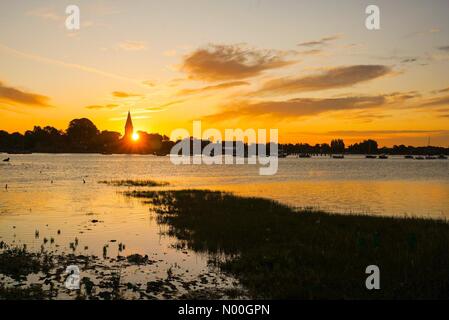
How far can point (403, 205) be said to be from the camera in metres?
50.2

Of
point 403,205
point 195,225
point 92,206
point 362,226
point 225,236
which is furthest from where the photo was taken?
point 403,205

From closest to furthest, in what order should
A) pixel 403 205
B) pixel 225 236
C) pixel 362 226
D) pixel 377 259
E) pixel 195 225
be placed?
pixel 377 259 → pixel 225 236 → pixel 362 226 → pixel 195 225 → pixel 403 205

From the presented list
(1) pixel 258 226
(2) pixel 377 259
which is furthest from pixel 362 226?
(2) pixel 377 259

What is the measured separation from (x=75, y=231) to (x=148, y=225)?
5820 mm

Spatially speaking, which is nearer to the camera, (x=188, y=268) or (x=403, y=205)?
(x=188, y=268)

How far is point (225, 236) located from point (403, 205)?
3308 cm

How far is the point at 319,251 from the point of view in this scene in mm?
21203

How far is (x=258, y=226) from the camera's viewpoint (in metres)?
29.5

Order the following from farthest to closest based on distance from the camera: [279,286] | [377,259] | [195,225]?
[195,225], [377,259], [279,286]

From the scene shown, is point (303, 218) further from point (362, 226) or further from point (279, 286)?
point (279, 286)

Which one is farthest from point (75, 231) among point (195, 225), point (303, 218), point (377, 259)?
point (377, 259)

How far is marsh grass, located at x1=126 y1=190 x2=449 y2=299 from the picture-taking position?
1593cm

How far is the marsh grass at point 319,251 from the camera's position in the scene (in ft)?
52.3

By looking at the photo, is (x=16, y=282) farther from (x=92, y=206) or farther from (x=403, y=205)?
(x=403, y=205)
